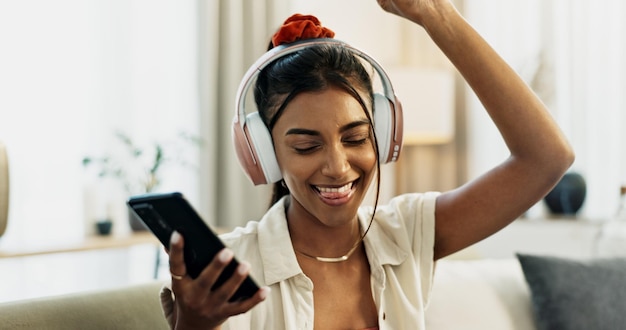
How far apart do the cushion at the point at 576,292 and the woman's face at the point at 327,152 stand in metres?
0.58

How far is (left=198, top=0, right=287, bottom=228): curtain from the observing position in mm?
3574

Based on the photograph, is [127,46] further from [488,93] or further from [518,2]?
[488,93]

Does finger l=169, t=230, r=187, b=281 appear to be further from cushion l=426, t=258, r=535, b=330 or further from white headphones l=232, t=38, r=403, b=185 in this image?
cushion l=426, t=258, r=535, b=330

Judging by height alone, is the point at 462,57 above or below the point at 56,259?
above

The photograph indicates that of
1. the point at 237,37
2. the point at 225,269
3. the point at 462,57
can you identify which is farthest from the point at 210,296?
the point at 237,37

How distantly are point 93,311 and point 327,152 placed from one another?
0.45 metres

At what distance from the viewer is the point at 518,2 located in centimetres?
399

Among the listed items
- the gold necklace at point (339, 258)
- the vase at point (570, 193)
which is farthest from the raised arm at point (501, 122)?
the vase at point (570, 193)

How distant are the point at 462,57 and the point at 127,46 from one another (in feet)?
7.23

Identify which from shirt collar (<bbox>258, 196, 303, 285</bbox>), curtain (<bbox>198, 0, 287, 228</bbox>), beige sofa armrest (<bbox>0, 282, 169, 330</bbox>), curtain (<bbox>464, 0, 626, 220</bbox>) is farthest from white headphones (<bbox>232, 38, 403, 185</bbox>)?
curtain (<bbox>464, 0, 626, 220</bbox>)

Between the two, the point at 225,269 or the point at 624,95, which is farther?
the point at 624,95

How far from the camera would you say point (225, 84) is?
12.0 feet

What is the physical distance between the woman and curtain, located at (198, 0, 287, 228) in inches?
79.4

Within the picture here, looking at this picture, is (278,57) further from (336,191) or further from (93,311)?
(93,311)
